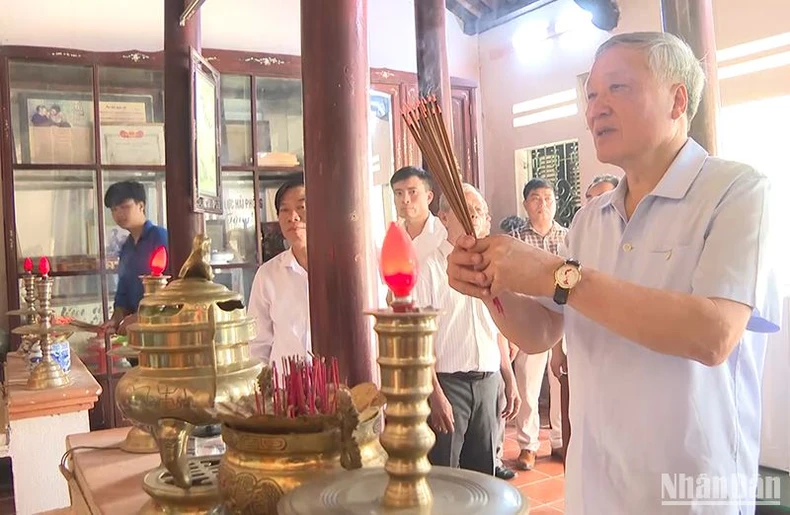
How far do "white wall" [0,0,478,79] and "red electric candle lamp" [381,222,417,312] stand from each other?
384cm

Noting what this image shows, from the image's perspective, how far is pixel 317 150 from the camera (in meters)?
1.48

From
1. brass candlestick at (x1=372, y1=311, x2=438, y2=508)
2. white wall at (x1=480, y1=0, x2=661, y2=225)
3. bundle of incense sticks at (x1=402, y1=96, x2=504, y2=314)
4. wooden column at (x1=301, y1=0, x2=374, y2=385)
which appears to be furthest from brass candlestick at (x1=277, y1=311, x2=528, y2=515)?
white wall at (x1=480, y1=0, x2=661, y2=225)

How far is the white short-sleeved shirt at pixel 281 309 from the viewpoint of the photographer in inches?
86.1

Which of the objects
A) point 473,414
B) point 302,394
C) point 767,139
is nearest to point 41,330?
point 473,414

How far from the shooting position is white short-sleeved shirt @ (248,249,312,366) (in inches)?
86.1

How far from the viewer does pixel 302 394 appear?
2.87ft

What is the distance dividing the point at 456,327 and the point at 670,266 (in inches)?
52.7

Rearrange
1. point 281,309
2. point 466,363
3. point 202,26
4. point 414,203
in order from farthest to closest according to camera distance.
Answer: point 202,26, point 414,203, point 466,363, point 281,309

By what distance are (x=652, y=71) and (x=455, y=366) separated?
1.44m

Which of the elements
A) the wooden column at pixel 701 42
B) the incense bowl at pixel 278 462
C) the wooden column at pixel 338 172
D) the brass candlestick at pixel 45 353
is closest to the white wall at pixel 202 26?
the brass candlestick at pixel 45 353

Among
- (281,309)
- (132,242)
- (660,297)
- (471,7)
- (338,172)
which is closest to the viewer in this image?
(660,297)

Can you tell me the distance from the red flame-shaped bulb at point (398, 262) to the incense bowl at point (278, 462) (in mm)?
246

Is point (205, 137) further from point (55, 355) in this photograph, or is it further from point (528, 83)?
point (528, 83)

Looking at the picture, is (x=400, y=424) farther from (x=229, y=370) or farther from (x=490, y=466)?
(x=490, y=466)
